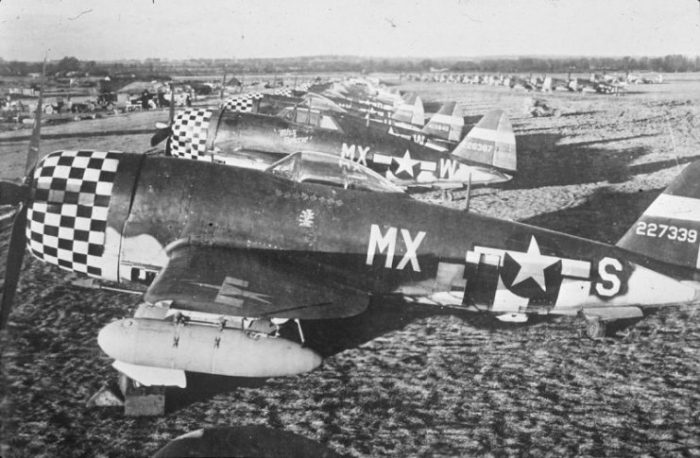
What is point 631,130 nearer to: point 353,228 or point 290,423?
point 353,228

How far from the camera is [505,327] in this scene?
5.61m

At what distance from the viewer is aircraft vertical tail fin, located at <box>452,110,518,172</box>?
35.9 ft

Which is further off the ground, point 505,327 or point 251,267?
point 251,267

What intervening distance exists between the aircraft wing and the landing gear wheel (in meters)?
2.48

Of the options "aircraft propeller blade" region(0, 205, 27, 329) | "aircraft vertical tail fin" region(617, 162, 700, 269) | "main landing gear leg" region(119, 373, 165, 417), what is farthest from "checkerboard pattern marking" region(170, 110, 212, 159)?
"aircraft vertical tail fin" region(617, 162, 700, 269)

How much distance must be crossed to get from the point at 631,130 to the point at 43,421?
24031 millimetres

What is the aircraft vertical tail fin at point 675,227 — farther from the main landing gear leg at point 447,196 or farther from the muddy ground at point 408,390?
the main landing gear leg at point 447,196

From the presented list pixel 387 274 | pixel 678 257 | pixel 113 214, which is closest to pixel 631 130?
pixel 678 257

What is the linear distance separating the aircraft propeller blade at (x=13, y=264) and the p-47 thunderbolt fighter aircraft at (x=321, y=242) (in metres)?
0.02

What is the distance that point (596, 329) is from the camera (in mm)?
5254

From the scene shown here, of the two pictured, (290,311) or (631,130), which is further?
(631,130)

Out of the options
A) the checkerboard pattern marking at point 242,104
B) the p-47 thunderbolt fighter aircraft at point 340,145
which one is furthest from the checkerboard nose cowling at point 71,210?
the checkerboard pattern marking at point 242,104

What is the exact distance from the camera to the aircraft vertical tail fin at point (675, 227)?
516cm

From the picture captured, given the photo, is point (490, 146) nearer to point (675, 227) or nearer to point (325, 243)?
point (675, 227)
